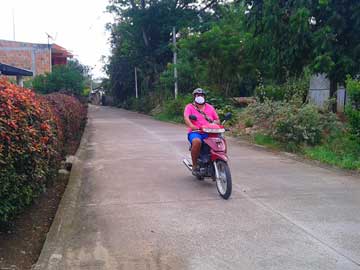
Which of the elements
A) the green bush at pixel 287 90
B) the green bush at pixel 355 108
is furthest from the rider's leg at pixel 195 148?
the green bush at pixel 287 90

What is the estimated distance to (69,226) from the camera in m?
5.04

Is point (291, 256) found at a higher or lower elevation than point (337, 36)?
lower

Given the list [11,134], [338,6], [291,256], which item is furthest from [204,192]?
[338,6]

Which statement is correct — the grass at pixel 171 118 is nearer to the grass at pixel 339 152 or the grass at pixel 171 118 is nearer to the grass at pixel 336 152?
the grass at pixel 336 152

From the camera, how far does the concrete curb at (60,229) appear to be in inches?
156

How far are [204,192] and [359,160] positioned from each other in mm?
3917

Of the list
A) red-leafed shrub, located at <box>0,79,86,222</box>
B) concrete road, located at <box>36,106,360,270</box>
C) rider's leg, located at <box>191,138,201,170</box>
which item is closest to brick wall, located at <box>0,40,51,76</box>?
concrete road, located at <box>36,106,360,270</box>

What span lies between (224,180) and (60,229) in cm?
259

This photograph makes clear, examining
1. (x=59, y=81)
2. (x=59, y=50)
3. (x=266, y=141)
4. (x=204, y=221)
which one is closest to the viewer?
(x=204, y=221)

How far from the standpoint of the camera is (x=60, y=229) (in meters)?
4.90

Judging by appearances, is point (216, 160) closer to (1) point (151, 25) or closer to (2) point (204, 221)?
(2) point (204, 221)

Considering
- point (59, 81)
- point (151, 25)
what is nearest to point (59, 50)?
point (151, 25)

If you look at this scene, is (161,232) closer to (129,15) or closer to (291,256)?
(291,256)

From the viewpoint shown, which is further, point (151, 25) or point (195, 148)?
point (151, 25)
